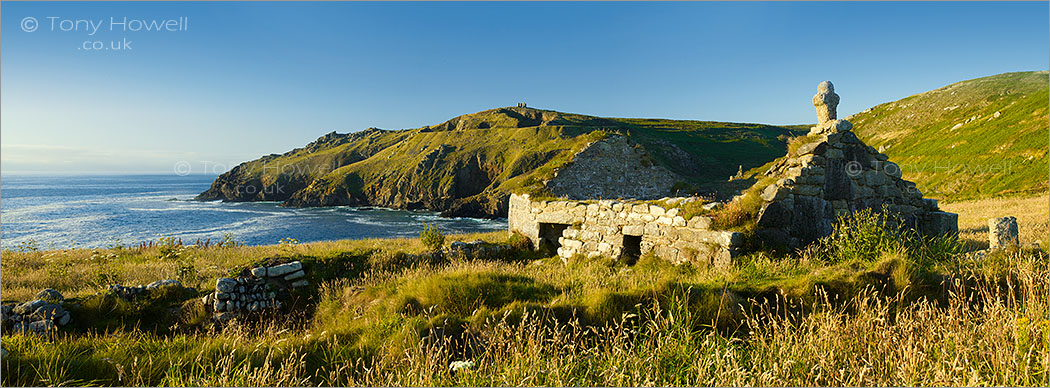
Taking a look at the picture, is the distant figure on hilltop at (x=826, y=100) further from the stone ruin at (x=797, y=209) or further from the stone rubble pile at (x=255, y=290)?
the stone rubble pile at (x=255, y=290)

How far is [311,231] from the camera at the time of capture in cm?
4778

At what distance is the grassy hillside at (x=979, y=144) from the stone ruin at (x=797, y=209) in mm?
2444

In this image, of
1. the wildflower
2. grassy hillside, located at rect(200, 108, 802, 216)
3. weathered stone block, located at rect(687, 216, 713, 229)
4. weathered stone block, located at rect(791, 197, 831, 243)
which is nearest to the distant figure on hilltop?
weathered stone block, located at rect(791, 197, 831, 243)

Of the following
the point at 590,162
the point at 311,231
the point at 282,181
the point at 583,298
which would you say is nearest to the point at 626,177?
the point at 590,162

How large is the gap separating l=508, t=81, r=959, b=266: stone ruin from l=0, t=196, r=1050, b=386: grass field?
660 mm

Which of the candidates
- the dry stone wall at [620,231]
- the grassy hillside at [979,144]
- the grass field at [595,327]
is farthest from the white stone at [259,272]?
the grassy hillside at [979,144]

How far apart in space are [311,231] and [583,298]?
47921mm

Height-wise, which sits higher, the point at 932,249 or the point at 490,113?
the point at 490,113

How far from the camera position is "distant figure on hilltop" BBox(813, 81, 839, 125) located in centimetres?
1114

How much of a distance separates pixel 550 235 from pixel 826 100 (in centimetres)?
849

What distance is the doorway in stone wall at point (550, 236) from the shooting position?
14.4 metres

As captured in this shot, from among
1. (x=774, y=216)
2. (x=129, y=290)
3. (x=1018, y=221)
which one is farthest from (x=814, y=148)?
(x=129, y=290)

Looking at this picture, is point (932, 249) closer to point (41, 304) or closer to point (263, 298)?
point (263, 298)

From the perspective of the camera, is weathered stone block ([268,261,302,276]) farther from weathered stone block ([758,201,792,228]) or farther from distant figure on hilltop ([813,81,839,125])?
distant figure on hilltop ([813,81,839,125])
